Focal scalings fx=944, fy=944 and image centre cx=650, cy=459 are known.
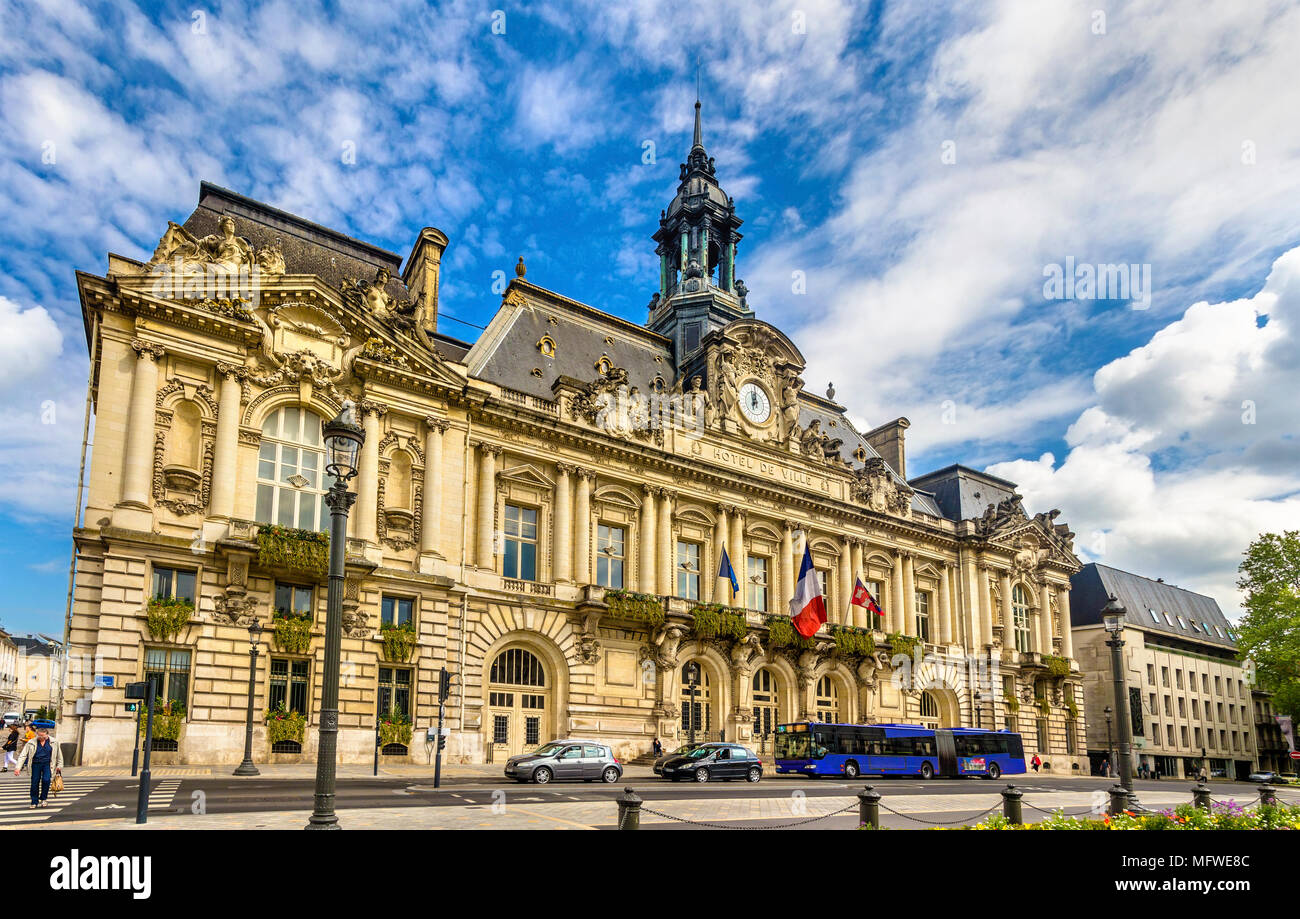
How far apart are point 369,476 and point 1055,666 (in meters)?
47.6

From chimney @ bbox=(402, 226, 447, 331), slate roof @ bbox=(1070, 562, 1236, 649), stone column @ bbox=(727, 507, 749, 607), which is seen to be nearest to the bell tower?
stone column @ bbox=(727, 507, 749, 607)

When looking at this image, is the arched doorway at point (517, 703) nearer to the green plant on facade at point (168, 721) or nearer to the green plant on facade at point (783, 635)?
the green plant on facade at point (168, 721)

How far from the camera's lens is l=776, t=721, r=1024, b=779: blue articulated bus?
133 feet

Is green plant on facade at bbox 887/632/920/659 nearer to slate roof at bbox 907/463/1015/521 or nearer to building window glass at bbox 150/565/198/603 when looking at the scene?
slate roof at bbox 907/463/1015/521

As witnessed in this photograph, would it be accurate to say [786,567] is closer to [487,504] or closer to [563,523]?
[563,523]

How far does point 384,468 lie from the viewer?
123ft

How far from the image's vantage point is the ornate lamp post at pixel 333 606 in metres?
11.6

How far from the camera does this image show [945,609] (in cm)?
5916

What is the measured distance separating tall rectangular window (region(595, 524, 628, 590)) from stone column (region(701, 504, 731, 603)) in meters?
5.05
